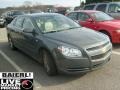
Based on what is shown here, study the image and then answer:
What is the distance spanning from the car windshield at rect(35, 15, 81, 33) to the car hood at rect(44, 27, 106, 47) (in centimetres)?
34

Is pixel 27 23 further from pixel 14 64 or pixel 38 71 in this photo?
pixel 38 71

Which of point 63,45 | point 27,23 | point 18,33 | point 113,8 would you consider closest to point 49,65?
point 63,45

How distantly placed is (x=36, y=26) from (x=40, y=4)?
5536cm

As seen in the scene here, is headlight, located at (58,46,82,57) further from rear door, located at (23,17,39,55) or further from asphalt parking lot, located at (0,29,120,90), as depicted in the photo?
rear door, located at (23,17,39,55)

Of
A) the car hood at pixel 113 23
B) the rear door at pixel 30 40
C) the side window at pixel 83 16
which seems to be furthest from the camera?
the side window at pixel 83 16

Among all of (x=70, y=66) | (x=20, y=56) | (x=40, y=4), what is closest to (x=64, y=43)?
(x=70, y=66)

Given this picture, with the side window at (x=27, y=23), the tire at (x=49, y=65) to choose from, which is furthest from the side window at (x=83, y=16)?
the tire at (x=49, y=65)

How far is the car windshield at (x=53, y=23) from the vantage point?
21.7ft

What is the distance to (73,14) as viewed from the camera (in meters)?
11.4

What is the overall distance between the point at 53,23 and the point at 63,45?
61.0 inches

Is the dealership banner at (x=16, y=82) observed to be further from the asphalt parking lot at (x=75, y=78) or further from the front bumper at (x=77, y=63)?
the front bumper at (x=77, y=63)

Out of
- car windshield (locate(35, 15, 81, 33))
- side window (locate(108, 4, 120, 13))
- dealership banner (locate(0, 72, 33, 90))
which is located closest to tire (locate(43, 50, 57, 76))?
car windshield (locate(35, 15, 81, 33))

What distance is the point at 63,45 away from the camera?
5469mm

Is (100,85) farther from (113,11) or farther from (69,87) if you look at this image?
(113,11)
